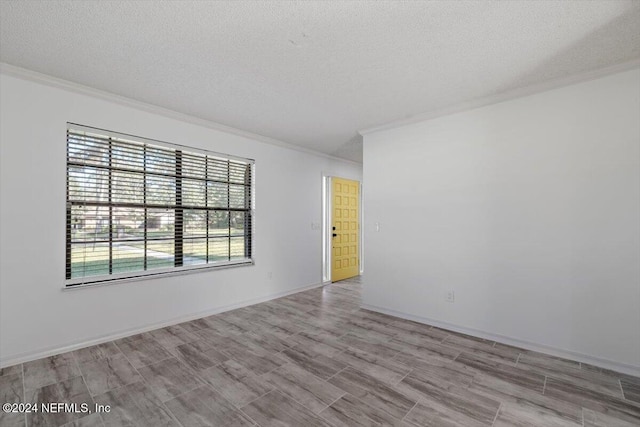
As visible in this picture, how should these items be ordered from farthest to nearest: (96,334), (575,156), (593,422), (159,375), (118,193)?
(118,193) < (96,334) < (575,156) < (159,375) < (593,422)

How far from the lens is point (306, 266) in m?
5.25

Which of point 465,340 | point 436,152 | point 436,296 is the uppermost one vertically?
point 436,152

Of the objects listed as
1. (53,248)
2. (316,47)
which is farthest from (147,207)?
(316,47)

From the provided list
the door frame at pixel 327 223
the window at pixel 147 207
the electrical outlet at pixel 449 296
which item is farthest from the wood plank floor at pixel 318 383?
the door frame at pixel 327 223

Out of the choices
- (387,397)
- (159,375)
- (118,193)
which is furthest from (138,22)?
(387,397)

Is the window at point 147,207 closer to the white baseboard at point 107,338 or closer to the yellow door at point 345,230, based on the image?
the white baseboard at point 107,338

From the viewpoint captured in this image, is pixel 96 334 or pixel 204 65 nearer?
pixel 204 65

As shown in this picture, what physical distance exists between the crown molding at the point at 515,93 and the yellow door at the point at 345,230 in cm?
218

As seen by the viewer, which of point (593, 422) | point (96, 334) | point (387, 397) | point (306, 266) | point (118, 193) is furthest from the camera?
point (306, 266)

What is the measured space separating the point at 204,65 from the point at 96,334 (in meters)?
2.88

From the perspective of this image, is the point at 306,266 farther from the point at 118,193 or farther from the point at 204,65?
the point at 204,65

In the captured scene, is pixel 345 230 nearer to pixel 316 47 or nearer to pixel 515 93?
pixel 515 93

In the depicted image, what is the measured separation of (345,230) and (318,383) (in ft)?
13.2

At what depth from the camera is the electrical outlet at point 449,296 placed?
3367 mm
